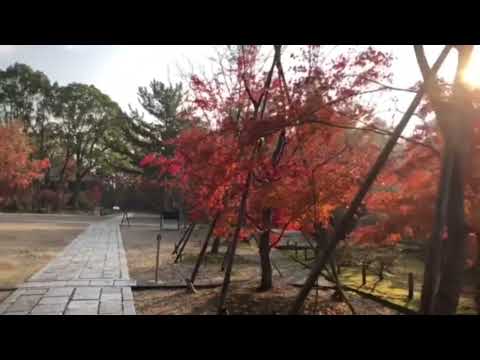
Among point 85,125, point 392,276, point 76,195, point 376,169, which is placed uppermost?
point 85,125

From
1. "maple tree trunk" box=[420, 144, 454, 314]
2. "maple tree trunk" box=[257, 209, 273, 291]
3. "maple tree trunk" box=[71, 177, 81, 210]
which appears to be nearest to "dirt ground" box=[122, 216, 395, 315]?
"maple tree trunk" box=[257, 209, 273, 291]

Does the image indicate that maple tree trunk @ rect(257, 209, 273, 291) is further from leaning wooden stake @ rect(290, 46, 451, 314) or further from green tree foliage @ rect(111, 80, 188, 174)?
green tree foliage @ rect(111, 80, 188, 174)

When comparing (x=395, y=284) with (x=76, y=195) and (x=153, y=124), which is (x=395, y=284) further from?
(x=76, y=195)

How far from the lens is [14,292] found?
15.6 feet

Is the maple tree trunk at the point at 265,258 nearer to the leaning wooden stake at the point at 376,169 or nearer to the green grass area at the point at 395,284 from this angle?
the green grass area at the point at 395,284

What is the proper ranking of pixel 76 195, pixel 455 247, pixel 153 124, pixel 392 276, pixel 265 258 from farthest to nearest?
pixel 76 195, pixel 153 124, pixel 392 276, pixel 265 258, pixel 455 247

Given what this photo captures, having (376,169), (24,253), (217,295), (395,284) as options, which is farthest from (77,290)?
(395,284)

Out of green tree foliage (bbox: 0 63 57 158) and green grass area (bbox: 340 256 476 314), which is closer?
green grass area (bbox: 340 256 476 314)

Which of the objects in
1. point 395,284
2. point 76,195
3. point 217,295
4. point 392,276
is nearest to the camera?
point 217,295

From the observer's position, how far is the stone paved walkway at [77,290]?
4.12m

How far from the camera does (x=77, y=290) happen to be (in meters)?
4.93

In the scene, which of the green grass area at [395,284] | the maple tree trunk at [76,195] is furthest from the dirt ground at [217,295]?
the maple tree trunk at [76,195]

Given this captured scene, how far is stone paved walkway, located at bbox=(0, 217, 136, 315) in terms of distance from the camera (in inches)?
162

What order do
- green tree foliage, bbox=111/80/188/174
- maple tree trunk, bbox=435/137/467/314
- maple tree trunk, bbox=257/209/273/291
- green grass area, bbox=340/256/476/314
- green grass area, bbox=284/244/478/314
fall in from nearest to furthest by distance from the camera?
maple tree trunk, bbox=435/137/467/314 < green grass area, bbox=340/256/476/314 < green grass area, bbox=284/244/478/314 < maple tree trunk, bbox=257/209/273/291 < green tree foliage, bbox=111/80/188/174
